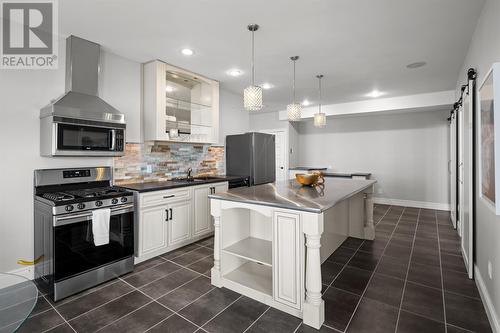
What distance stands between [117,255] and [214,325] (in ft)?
4.56

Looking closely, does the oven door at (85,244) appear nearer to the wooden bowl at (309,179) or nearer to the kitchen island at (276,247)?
the kitchen island at (276,247)

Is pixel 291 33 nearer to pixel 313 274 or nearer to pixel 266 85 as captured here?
pixel 266 85

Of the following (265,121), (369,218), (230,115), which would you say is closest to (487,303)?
(369,218)

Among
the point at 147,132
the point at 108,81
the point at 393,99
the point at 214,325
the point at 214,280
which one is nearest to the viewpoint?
the point at 214,325

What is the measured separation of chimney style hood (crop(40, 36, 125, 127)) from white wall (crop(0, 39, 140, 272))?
13 centimetres

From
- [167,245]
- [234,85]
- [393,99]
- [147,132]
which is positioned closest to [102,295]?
[167,245]

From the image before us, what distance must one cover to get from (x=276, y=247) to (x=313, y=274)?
1.13ft

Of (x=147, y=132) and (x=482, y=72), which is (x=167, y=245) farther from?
(x=482, y=72)

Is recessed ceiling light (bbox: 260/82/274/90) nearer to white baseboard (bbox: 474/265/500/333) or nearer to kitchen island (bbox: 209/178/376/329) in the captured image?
kitchen island (bbox: 209/178/376/329)

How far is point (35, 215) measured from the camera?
2.60 metres

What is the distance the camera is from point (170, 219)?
10.7ft

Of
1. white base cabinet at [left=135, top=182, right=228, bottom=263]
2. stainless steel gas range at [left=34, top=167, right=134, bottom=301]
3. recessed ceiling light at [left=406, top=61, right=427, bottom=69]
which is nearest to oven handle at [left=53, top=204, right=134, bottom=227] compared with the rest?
stainless steel gas range at [left=34, top=167, right=134, bottom=301]

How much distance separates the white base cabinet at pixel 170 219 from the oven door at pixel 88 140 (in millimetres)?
657

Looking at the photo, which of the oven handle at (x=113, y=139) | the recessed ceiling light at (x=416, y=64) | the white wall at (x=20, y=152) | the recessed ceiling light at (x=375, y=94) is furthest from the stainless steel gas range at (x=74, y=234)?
the recessed ceiling light at (x=375, y=94)
